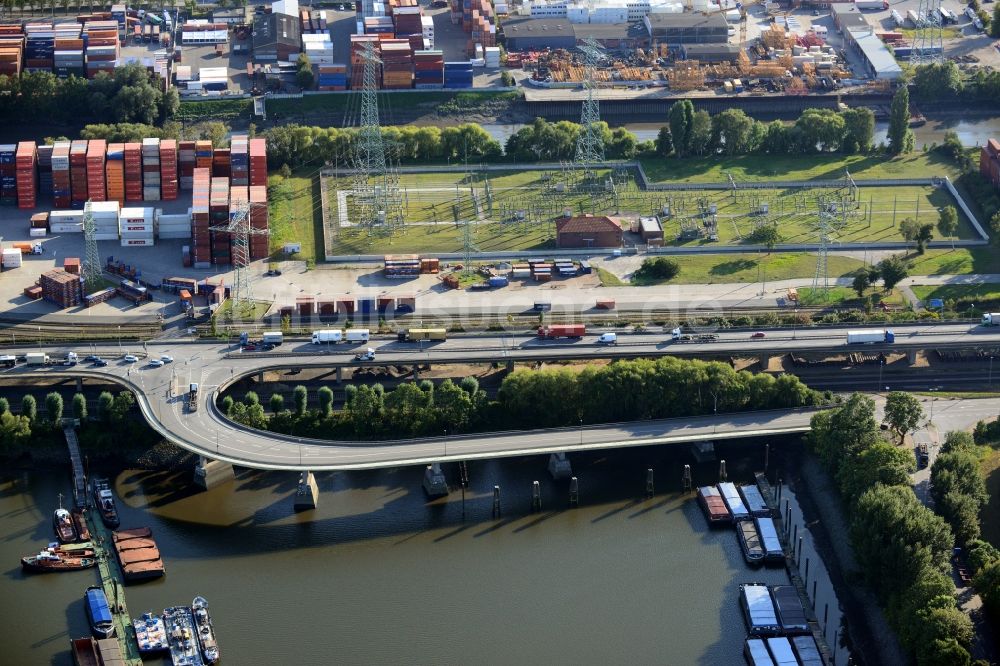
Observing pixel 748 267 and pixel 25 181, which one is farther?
pixel 25 181

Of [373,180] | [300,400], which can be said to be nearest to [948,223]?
[373,180]

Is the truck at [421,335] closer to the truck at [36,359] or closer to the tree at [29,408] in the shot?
the truck at [36,359]

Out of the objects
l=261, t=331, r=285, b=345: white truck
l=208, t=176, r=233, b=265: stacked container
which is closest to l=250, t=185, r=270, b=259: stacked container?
l=208, t=176, r=233, b=265: stacked container

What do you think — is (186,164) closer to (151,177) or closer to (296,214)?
(151,177)

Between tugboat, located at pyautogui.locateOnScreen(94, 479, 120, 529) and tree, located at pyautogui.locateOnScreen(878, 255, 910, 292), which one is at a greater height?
tree, located at pyautogui.locateOnScreen(878, 255, 910, 292)

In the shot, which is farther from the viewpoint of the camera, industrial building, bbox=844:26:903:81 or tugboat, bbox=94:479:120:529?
industrial building, bbox=844:26:903:81

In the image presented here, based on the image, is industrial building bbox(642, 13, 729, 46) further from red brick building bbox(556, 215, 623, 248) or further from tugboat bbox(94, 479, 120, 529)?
tugboat bbox(94, 479, 120, 529)
